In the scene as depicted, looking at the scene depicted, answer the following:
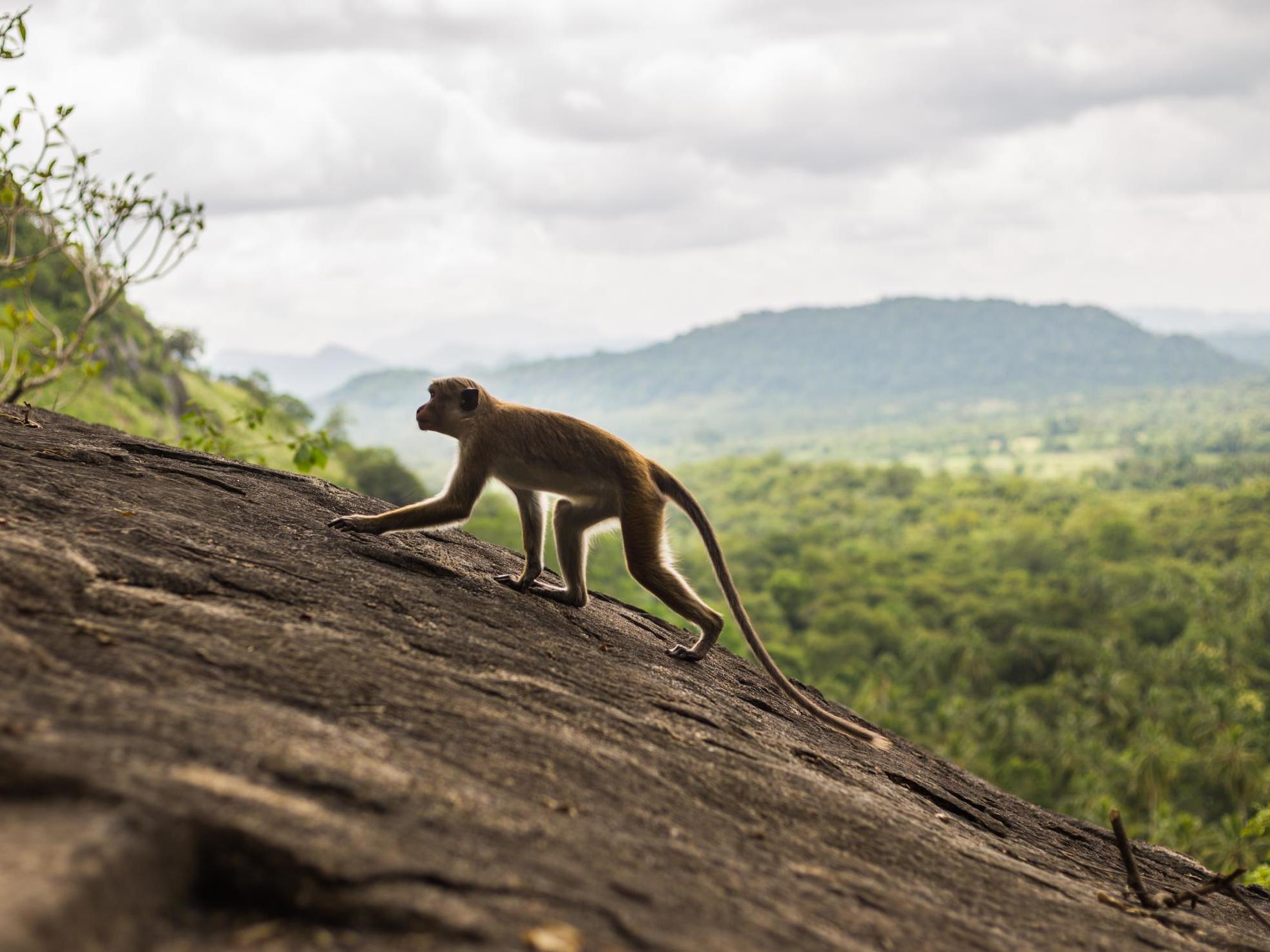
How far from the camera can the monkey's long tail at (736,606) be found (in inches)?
303

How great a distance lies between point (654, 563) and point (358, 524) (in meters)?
2.36

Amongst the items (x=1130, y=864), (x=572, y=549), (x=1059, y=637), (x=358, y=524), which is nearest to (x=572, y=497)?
(x=572, y=549)

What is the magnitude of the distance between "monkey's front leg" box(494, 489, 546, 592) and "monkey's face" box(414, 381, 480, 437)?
781 millimetres

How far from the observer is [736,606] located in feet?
25.0

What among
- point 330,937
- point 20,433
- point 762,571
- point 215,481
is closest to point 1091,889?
point 330,937

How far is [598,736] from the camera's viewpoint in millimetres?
5684

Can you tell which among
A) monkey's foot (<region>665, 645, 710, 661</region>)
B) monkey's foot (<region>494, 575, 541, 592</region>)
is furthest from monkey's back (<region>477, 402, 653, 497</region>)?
monkey's foot (<region>665, 645, 710, 661</region>)

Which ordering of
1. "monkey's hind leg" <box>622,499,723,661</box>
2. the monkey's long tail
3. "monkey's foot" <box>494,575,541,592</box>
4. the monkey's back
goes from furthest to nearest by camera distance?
"monkey's foot" <box>494,575,541,592</box> → the monkey's back → "monkey's hind leg" <box>622,499,723,661</box> → the monkey's long tail

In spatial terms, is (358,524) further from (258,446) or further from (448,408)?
(258,446)

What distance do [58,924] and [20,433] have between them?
6.05 metres

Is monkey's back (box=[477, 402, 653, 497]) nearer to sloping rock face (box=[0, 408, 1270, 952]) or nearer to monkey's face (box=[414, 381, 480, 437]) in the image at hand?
monkey's face (box=[414, 381, 480, 437])

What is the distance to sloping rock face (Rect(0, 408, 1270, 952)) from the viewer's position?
3.60 metres

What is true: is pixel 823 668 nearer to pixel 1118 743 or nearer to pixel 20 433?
pixel 1118 743

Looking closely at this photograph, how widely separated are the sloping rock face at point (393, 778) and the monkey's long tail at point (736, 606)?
17 cm
